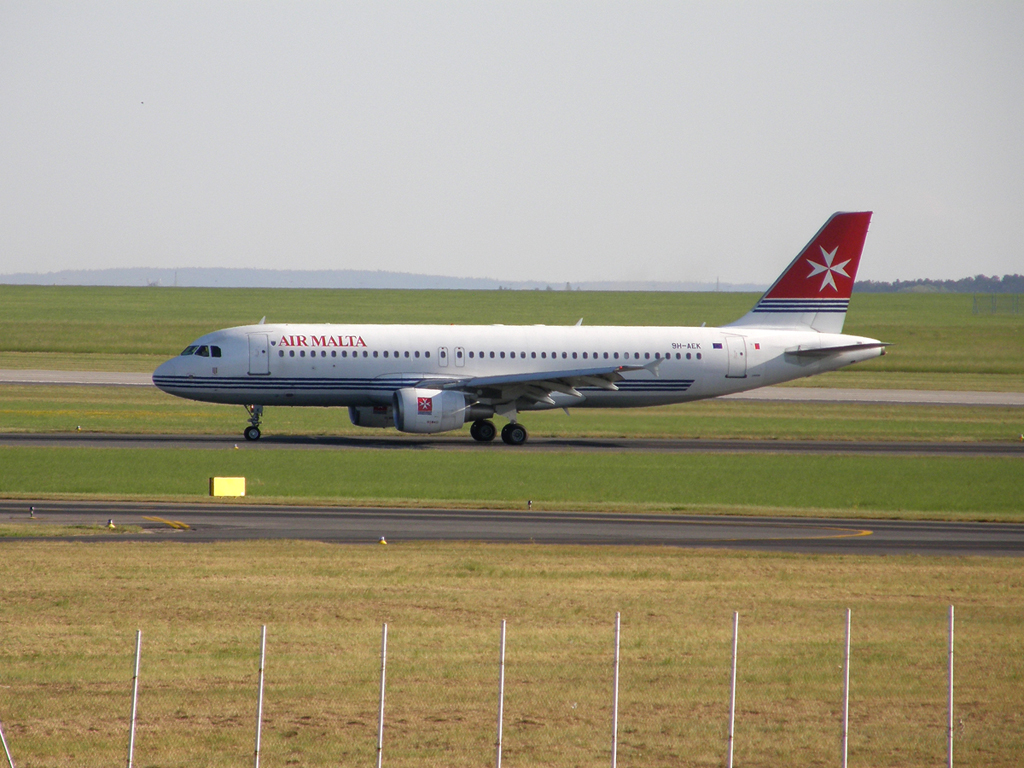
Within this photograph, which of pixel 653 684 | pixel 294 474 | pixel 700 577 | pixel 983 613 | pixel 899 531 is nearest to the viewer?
pixel 653 684

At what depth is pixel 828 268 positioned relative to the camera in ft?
216

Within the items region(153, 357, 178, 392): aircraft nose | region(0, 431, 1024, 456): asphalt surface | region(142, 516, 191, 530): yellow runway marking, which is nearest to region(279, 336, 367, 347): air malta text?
region(0, 431, 1024, 456): asphalt surface

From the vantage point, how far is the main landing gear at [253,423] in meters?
58.5

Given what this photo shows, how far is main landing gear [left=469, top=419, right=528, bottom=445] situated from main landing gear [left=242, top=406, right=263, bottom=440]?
1010 centimetres

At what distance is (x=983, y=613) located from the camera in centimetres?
2566

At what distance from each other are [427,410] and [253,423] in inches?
346

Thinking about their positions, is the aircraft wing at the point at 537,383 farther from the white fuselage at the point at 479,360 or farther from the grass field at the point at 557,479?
the grass field at the point at 557,479

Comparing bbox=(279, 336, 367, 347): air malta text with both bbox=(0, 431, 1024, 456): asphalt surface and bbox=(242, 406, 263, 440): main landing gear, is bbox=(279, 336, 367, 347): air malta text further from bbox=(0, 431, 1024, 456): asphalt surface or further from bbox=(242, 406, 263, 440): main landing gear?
bbox=(0, 431, 1024, 456): asphalt surface

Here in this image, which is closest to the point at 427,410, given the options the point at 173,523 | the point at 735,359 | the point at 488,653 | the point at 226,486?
the point at 226,486

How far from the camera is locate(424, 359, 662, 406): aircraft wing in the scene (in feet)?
192

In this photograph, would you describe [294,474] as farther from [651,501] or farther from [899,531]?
[899,531]

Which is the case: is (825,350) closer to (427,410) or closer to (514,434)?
(514,434)

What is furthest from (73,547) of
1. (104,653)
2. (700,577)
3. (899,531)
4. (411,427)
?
(411,427)

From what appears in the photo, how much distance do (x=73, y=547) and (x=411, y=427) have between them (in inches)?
1070
